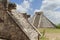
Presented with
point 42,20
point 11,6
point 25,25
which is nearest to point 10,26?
point 25,25

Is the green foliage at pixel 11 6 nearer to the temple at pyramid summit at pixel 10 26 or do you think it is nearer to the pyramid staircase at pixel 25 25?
the temple at pyramid summit at pixel 10 26

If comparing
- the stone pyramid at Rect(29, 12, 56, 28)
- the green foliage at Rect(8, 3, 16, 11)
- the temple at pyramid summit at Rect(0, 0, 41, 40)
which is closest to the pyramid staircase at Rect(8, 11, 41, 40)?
the temple at pyramid summit at Rect(0, 0, 41, 40)

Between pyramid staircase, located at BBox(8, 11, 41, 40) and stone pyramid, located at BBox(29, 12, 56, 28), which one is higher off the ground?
pyramid staircase, located at BBox(8, 11, 41, 40)

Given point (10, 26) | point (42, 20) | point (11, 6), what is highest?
point (11, 6)

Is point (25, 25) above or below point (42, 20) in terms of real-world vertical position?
above

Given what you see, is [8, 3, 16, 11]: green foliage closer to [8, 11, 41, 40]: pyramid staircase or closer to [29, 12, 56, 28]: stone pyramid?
[8, 11, 41, 40]: pyramid staircase

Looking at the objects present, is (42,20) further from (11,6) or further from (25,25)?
(11,6)

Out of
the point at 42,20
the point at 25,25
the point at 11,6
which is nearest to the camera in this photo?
the point at 11,6

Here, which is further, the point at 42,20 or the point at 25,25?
the point at 42,20

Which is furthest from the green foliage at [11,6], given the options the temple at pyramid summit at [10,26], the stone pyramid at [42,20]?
the stone pyramid at [42,20]

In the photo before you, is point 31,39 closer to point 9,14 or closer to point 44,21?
point 9,14

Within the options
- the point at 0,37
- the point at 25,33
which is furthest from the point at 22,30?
the point at 0,37

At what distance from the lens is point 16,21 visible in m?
17.6

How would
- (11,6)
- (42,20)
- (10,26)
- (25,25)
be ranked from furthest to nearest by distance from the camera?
(42,20), (25,25), (11,6), (10,26)
